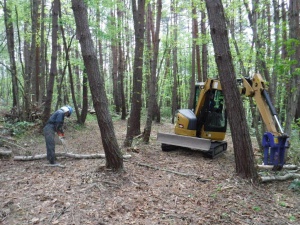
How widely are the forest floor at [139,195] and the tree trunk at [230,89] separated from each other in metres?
0.48

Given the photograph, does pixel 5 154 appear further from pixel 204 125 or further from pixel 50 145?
pixel 204 125

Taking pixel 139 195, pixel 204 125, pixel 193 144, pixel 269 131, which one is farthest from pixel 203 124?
pixel 139 195

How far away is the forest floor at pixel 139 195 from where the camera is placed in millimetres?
4172

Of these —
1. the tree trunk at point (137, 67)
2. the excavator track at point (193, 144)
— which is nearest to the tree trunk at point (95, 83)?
the tree trunk at point (137, 67)

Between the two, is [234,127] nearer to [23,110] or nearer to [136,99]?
[136,99]

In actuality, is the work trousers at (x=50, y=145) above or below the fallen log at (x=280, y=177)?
above

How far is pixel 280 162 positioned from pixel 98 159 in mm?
4428

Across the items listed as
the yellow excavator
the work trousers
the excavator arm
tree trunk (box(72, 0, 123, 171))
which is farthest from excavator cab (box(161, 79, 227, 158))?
the work trousers

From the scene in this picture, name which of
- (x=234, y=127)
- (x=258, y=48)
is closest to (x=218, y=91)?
(x=258, y=48)

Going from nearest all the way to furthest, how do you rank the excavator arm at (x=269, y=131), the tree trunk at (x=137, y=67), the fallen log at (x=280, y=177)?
the excavator arm at (x=269, y=131) → the fallen log at (x=280, y=177) → the tree trunk at (x=137, y=67)

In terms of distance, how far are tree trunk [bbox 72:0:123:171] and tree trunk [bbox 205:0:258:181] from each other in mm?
2534

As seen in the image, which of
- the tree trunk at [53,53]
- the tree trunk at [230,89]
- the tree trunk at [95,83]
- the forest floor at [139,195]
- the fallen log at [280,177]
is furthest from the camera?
the tree trunk at [53,53]

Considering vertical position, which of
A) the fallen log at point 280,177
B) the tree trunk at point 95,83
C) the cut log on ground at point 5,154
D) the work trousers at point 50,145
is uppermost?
the tree trunk at point 95,83

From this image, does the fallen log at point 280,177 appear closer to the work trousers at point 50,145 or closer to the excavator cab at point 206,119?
the excavator cab at point 206,119
